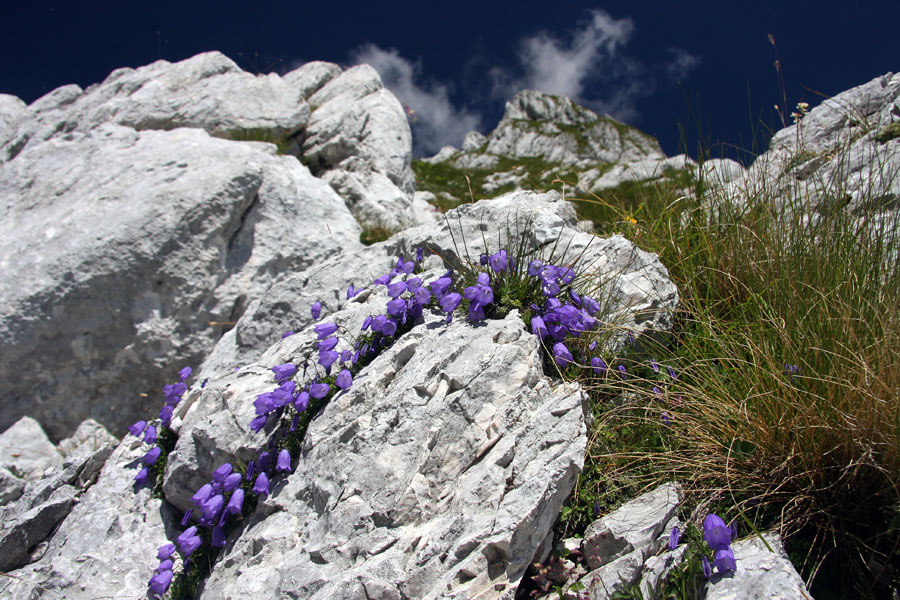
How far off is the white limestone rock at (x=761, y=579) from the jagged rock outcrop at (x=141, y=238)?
18.7 feet

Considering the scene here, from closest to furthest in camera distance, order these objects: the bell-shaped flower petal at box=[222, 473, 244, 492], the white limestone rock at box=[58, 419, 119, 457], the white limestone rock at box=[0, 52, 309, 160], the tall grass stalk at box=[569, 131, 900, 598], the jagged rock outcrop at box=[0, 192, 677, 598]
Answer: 1. the tall grass stalk at box=[569, 131, 900, 598]
2. the jagged rock outcrop at box=[0, 192, 677, 598]
3. the bell-shaped flower petal at box=[222, 473, 244, 492]
4. the white limestone rock at box=[58, 419, 119, 457]
5. the white limestone rock at box=[0, 52, 309, 160]

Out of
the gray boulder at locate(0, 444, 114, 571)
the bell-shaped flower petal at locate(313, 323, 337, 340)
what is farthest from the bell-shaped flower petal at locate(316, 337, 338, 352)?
the gray boulder at locate(0, 444, 114, 571)

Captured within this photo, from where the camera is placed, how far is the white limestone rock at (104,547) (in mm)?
3439

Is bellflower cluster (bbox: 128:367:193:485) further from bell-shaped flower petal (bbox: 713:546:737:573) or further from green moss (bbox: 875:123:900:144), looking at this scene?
green moss (bbox: 875:123:900:144)

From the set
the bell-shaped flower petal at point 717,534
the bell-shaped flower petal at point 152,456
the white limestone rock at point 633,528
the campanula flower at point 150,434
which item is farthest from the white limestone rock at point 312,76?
Result: the bell-shaped flower petal at point 717,534

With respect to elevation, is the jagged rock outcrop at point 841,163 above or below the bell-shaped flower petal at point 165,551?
above

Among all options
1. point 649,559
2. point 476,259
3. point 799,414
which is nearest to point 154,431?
point 476,259

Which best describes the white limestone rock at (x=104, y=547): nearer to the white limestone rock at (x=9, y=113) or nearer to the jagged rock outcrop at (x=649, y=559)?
the jagged rock outcrop at (x=649, y=559)

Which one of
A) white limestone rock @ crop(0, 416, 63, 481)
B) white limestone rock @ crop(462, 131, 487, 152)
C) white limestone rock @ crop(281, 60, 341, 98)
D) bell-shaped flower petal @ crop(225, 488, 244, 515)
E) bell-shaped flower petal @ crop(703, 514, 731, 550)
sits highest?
white limestone rock @ crop(281, 60, 341, 98)

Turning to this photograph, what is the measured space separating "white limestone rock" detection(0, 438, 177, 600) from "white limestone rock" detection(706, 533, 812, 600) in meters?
3.52

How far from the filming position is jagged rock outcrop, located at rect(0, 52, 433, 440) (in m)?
5.82

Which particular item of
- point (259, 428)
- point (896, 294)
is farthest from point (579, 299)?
point (259, 428)

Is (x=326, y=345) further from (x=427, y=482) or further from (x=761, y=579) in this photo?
(x=761, y=579)

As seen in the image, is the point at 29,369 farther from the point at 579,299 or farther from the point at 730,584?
the point at 730,584
